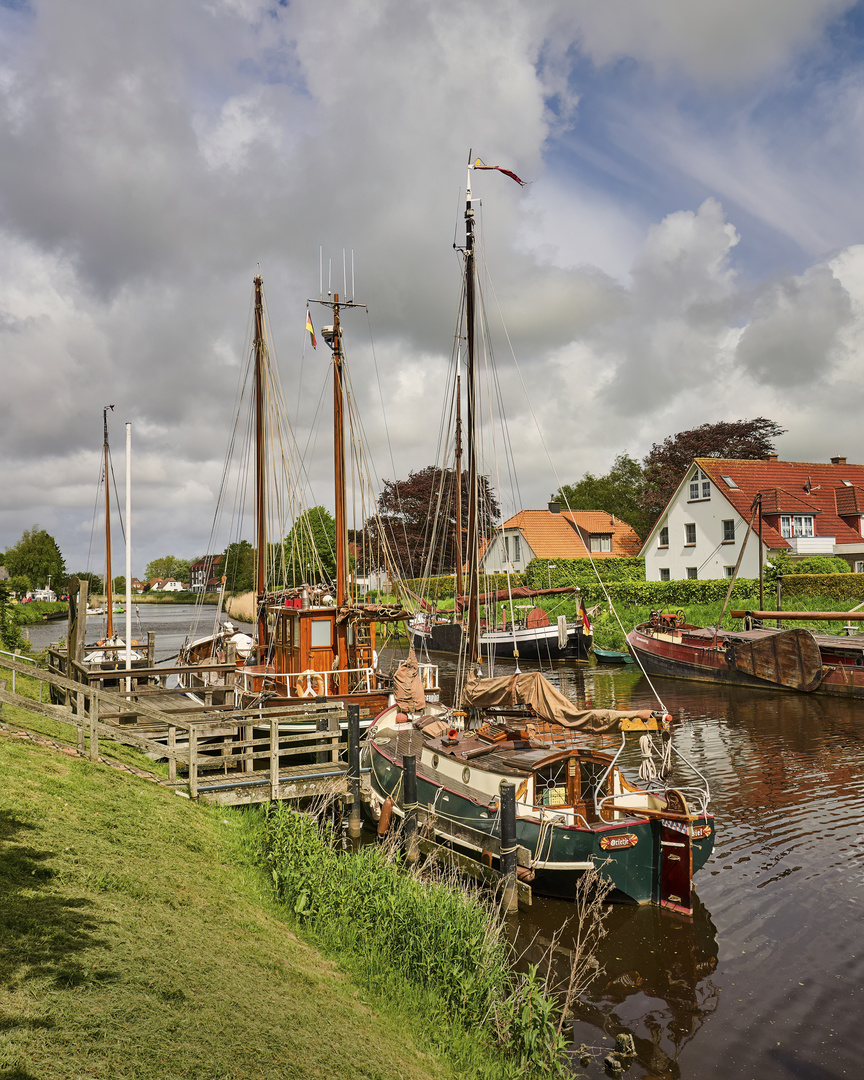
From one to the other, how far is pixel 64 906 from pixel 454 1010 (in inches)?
163

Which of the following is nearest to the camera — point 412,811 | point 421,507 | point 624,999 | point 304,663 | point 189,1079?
point 189,1079

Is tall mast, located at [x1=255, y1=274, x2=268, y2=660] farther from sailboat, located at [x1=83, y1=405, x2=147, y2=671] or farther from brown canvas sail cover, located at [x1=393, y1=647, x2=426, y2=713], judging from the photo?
brown canvas sail cover, located at [x1=393, y1=647, x2=426, y2=713]

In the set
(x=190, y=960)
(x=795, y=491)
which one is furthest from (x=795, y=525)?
(x=190, y=960)

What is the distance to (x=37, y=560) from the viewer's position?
4397 inches

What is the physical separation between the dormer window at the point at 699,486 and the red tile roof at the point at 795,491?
2.00 feet

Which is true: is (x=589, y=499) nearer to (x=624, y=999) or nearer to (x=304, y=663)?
(x=304, y=663)

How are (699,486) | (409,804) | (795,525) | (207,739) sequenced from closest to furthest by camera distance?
1. (409,804)
2. (207,739)
3. (795,525)
4. (699,486)

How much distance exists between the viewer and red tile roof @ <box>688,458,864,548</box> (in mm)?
49656

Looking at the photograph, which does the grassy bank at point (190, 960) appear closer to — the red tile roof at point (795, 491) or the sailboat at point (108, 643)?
the sailboat at point (108, 643)

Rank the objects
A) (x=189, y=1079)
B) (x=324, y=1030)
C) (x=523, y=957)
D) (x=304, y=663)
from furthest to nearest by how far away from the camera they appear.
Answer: (x=304, y=663)
(x=523, y=957)
(x=324, y=1030)
(x=189, y=1079)

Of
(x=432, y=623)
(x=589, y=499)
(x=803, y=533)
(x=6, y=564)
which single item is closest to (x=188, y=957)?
(x=432, y=623)

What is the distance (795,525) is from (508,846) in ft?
146

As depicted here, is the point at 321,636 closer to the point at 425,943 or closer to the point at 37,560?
the point at 425,943

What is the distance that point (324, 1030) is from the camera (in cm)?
655
